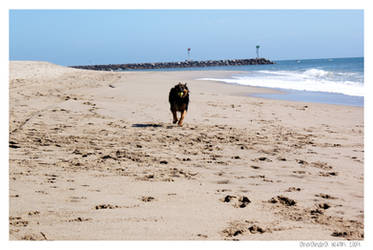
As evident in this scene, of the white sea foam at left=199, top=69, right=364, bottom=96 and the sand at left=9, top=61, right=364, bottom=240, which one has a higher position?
the sand at left=9, top=61, right=364, bottom=240

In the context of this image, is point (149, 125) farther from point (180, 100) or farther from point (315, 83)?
point (315, 83)

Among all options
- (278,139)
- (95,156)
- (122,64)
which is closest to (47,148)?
(95,156)

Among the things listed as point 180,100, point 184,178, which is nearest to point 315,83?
point 180,100

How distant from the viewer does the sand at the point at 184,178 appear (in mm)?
3291

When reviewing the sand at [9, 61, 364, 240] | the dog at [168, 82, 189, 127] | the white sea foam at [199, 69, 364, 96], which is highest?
the dog at [168, 82, 189, 127]

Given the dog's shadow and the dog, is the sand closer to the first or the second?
the dog's shadow

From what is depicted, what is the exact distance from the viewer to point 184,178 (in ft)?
15.5

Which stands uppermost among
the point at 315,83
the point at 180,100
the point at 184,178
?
the point at 180,100

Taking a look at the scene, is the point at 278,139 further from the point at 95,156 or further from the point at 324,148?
the point at 95,156

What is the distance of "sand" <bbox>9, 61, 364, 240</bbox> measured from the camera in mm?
3291

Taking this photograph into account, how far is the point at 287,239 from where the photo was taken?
3084 mm

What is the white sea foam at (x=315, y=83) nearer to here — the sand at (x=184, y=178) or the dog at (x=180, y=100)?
the sand at (x=184, y=178)

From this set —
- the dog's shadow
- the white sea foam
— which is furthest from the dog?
the white sea foam
